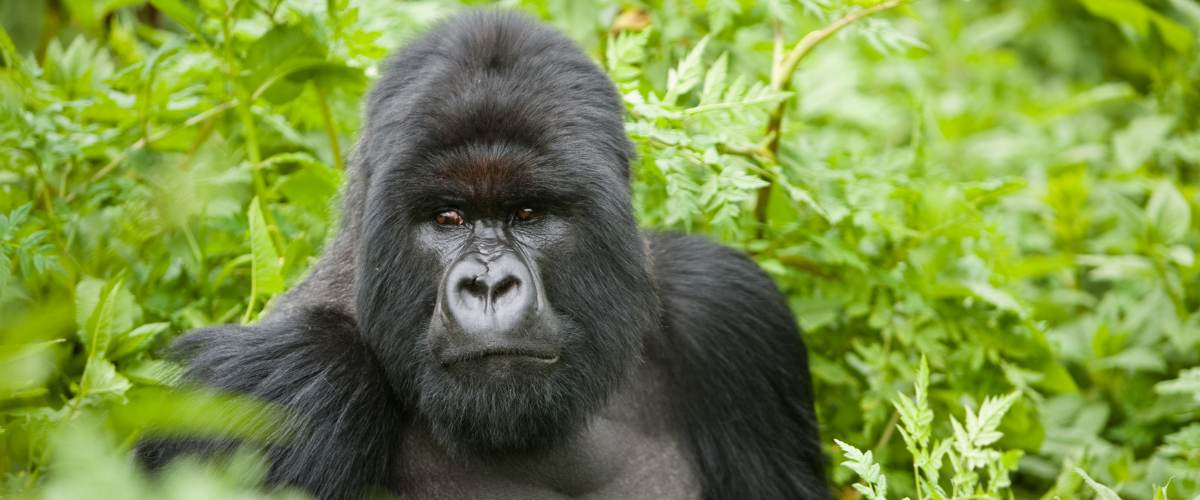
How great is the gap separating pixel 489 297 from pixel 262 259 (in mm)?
982

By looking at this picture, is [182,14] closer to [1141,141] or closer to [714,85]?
[714,85]

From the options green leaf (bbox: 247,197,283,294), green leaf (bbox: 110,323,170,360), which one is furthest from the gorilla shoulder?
green leaf (bbox: 110,323,170,360)

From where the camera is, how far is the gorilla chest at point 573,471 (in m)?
3.15

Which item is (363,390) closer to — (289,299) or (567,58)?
(289,299)

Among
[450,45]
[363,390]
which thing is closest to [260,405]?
[363,390]

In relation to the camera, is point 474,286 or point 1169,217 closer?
point 474,286

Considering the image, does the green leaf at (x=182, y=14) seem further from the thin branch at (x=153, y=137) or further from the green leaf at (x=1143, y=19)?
the green leaf at (x=1143, y=19)

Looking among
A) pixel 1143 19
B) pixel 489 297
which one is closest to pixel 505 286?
pixel 489 297

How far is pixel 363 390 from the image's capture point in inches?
118

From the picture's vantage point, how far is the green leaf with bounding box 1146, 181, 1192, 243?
467 centimetres

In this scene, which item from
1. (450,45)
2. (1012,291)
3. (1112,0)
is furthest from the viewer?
(1112,0)

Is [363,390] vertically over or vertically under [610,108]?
under

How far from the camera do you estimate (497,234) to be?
117 inches

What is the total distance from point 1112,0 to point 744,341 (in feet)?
9.39
